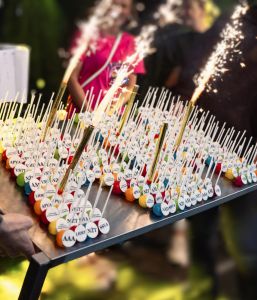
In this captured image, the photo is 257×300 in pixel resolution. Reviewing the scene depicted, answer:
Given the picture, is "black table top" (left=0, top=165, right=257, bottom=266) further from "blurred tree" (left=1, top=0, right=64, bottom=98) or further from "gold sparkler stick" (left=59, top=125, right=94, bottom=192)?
"blurred tree" (left=1, top=0, right=64, bottom=98)

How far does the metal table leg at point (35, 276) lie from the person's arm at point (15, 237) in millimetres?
45

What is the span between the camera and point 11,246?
4.57 feet

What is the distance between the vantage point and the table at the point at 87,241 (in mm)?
1366

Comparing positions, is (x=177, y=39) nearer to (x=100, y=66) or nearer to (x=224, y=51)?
(x=224, y=51)

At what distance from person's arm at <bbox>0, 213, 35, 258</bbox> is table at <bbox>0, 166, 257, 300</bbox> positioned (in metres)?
0.04

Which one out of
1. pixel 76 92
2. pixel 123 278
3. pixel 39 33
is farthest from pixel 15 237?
pixel 39 33

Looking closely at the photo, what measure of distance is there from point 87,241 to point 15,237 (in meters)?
0.26

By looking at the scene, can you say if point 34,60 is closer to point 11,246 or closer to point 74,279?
point 74,279

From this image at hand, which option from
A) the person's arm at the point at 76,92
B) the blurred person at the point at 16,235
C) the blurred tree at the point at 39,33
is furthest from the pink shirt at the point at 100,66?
the blurred tree at the point at 39,33

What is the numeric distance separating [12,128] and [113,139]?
0.52m

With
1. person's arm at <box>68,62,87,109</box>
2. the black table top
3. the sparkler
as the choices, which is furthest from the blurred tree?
the black table top

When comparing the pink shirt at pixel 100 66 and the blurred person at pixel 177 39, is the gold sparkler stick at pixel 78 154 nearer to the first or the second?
the pink shirt at pixel 100 66

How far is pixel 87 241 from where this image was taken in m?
1.53

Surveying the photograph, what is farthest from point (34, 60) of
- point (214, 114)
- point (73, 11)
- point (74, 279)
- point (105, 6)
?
point (74, 279)
